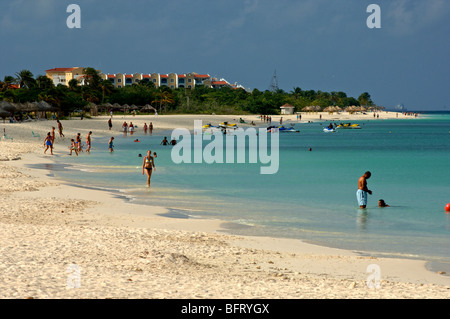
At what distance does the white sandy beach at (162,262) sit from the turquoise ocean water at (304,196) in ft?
5.18

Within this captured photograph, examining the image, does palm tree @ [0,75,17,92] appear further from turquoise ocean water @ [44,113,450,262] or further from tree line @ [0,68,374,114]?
turquoise ocean water @ [44,113,450,262]

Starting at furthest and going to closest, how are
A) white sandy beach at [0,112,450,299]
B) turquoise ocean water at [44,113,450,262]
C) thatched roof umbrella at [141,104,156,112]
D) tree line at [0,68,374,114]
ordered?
thatched roof umbrella at [141,104,156,112] < tree line at [0,68,374,114] < turquoise ocean water at [44,113,450,262] < white sandy beach at [0,112,450,299]

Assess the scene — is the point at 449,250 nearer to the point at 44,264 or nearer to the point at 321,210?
the point at 321,210

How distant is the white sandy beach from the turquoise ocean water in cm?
158

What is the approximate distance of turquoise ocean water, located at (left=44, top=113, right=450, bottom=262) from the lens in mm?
14805

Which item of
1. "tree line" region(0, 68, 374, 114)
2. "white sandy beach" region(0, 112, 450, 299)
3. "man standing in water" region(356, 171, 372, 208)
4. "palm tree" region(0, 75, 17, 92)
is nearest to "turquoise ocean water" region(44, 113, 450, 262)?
"man standing in water" region(356, 171, 372, 208)

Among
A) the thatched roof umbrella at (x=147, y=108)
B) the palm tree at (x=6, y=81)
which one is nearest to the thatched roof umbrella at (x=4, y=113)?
the palm tree at (x=6, y=81)

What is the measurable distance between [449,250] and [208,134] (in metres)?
63.7

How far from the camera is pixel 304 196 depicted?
76.4 feet

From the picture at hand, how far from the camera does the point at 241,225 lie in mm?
15672

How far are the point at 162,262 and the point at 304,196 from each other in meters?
14.0

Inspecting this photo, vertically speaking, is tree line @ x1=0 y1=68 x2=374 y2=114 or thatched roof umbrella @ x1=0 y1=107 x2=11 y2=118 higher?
tree line @ x1=0 y1=68 x2=374 y2=114

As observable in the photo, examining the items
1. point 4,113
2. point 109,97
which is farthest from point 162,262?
point 109,97
